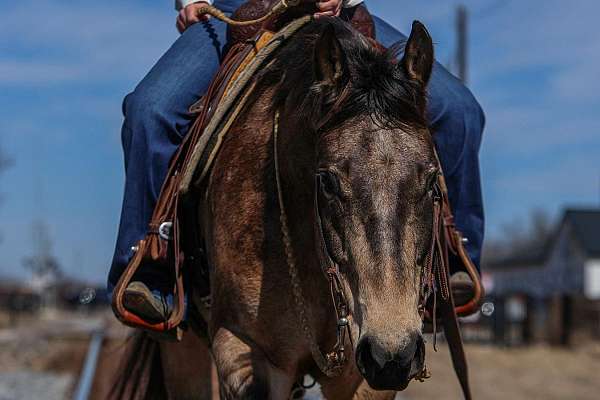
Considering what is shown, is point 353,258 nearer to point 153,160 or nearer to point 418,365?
point 418,365

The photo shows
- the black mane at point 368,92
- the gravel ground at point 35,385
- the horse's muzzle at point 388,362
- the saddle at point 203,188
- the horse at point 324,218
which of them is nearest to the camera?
the horse's muzzle at point 388,362

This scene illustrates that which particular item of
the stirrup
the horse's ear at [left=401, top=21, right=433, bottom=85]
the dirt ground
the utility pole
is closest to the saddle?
the stirrup

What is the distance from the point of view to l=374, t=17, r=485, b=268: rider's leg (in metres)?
5.39

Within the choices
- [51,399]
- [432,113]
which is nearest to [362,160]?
[432,113]

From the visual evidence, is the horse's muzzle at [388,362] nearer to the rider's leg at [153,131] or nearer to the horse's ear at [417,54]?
the horse's ear at [417,54]

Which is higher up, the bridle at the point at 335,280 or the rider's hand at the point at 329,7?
the rider's hand at the point at 329,7

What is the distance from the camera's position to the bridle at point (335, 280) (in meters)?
3.94

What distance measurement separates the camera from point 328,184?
3.97 metres

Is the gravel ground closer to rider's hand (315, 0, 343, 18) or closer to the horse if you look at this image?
rider's hand (315, 0, 343, 18)

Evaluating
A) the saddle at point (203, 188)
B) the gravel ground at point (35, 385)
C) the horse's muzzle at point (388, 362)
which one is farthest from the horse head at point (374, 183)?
the gravel ground at point (35, 385)

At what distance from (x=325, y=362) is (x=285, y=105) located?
1.07 metres

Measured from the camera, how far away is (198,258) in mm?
5312

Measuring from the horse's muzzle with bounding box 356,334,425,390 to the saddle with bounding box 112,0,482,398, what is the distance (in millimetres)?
1058

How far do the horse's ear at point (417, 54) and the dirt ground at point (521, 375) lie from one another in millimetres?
A: 12837
